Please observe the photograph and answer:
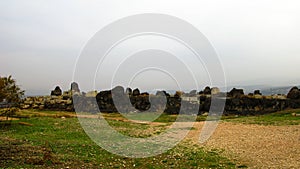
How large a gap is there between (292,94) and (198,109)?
11.6m

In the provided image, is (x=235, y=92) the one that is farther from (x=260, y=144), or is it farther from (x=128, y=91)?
(x=260, y=144)

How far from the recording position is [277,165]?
1327 cm

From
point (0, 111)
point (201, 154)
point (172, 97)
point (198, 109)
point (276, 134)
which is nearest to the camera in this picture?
point (201, 154)

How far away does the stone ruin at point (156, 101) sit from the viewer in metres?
41.2

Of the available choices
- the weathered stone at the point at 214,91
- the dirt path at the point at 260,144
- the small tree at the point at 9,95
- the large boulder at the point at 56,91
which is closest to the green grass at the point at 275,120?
the dirt path at the point at 260,144

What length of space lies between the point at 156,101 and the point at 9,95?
82.7 ft

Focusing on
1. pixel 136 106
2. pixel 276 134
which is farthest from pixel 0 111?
pixel 136 106

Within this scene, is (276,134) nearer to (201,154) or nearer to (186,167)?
(201,154)

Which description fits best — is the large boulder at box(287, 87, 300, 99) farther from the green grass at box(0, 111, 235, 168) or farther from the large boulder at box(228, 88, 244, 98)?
the green grass at box(0, 111, 235, 168)

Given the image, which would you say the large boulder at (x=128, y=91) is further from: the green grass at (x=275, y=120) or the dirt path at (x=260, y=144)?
the dirt path at (x=260, y=144)

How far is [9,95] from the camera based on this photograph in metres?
24.5

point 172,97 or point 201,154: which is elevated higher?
point 172,97

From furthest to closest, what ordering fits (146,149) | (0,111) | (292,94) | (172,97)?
(172,97) → (292,94) → (0,111) → (146,149)

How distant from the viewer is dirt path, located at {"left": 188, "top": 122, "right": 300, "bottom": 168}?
45.8 ft
